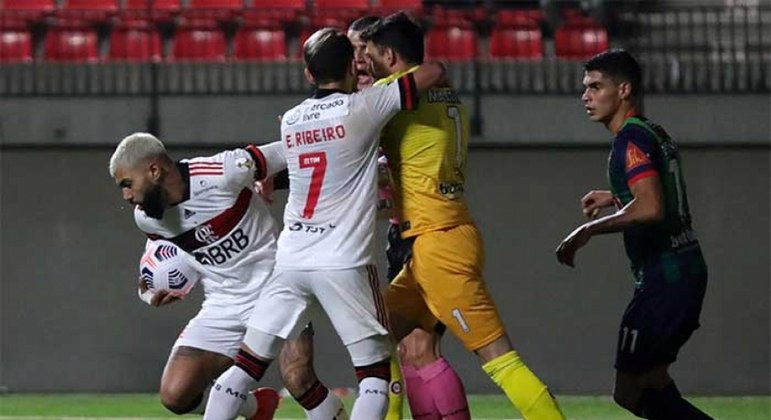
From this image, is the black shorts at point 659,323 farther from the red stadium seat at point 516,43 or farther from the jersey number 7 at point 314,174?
the red stadium seat at point 516,43

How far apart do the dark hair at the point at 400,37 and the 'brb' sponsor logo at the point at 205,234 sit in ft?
3.81

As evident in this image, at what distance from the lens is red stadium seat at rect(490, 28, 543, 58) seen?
1402 centimetres

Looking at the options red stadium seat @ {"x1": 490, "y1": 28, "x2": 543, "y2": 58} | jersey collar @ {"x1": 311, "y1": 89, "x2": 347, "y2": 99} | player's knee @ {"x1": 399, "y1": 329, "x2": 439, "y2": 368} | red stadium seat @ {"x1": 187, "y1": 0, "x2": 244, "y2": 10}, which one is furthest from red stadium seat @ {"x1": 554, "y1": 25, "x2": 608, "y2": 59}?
jersey collar @ {"x1": 311, "y1": 89, "x2": 347, "y2": 99}

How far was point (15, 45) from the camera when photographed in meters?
14.9

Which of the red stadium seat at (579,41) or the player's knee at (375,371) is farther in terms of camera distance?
the red stadium seat at (579,41)

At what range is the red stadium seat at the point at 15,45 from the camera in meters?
14.7

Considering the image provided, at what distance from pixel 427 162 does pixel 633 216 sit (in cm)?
101

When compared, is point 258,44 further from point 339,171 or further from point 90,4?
point 339,171

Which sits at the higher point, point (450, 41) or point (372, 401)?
point (450, 41)

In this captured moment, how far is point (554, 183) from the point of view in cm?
1307

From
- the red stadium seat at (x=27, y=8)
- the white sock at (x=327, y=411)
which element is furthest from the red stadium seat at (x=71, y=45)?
the white sock at (x=327, y=411)

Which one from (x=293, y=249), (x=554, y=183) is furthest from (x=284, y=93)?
→ (x=293, y=249)

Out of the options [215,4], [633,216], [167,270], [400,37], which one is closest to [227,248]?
[167,270]

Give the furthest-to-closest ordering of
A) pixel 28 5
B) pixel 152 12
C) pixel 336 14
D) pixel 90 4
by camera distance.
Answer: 1. pixel 90 4
2. pixel 28 5
3. pixel 152 12
4. pixel 336 14
